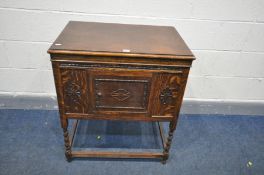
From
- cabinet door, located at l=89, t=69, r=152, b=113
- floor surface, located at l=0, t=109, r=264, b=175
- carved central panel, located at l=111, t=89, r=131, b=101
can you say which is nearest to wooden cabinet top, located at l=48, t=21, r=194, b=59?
cabinet door, located at l=89, t=69, r=152, b=113

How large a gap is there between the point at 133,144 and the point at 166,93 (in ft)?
2.06

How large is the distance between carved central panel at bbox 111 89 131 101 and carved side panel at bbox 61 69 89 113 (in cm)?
14

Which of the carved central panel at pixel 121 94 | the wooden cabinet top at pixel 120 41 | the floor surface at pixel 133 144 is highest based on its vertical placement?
the wooden cabinet top at pixel 120 41

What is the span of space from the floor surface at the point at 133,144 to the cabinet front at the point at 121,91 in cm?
44

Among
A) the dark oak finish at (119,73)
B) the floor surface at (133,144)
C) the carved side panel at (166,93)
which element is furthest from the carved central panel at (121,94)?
the floor surface at (133,144)

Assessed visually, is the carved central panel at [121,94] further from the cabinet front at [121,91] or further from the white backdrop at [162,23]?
the white backdrop at [162,23]

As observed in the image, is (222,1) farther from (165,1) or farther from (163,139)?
(163,139)

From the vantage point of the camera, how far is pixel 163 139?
5.08 feet

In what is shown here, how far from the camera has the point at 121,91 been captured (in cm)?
112

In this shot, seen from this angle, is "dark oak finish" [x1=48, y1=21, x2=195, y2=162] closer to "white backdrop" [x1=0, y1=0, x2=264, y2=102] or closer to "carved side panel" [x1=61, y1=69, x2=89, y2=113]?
"carved side panel" [x1=61, y1=69, x2=89, y2=113]

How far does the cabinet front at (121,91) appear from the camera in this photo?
1059mm

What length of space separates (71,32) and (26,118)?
3.07 ft

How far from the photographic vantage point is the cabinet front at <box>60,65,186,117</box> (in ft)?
3.47

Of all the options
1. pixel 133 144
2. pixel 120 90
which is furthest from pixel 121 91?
pixel 133 144
